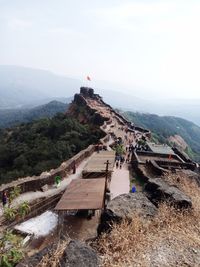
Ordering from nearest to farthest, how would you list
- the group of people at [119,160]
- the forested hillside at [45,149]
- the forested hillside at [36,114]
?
the group of people at [119,160] < the forested hillside at [45,149] < the forested hillside at [36,114]

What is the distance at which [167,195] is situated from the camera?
40.1 feet

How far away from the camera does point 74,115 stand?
62469 millimetres

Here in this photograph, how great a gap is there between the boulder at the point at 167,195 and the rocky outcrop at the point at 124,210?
1100 millimetres

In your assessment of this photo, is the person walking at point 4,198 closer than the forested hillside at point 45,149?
Yes

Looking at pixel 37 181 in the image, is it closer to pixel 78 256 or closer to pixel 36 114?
pixel 78 256

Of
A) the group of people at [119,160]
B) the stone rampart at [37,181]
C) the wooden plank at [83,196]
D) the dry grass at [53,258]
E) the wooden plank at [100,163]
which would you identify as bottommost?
the group of people at [119,160]

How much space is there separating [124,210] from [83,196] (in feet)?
17.9

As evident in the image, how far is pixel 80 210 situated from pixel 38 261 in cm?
886

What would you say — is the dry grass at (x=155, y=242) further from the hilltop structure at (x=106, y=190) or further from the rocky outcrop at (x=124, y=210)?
the hilltop structure at (x=106, y=190)

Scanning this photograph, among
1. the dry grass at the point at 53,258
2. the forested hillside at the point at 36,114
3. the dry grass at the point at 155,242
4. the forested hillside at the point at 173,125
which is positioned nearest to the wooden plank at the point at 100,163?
the dry grass at the point at 155,242

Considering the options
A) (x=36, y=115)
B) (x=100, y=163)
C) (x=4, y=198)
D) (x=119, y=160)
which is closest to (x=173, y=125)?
(x=36, y=115)

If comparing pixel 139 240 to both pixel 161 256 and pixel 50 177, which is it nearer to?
pixel 161 256

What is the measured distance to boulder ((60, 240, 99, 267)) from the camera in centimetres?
705

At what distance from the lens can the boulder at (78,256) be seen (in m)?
7.05
